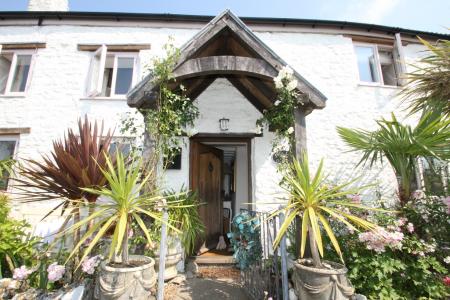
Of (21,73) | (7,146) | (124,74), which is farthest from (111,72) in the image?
(7,146)

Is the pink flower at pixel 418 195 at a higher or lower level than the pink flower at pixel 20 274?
higher

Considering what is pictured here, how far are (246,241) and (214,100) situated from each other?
9.80 feet

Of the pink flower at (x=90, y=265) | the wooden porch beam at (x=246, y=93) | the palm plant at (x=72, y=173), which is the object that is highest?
the wooden porch beam at (x=246, y=93)

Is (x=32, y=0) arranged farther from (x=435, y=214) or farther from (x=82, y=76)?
(x=435, y=214)

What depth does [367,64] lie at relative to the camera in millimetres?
6398

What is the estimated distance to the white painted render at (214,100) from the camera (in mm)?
5059

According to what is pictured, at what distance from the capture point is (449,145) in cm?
363

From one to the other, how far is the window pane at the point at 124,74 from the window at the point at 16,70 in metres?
2.26

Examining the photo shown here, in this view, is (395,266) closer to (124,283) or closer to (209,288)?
(209,288)

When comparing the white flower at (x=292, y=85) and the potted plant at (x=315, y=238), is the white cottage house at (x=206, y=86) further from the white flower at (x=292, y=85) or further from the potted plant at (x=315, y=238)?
the potted plant at (x=315, y=238)

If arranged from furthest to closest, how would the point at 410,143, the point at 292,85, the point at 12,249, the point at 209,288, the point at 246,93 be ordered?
1. the point at 246,93
2. the point at 410,143
3. the point at 209,288
4. the point at 12,249
5. the point at 292,85

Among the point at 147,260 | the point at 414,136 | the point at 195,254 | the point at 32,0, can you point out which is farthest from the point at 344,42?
the point at 32,0

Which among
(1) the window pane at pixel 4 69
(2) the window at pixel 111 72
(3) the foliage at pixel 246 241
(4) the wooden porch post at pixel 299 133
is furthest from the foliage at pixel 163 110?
(1) the window pane at pixel 4 69

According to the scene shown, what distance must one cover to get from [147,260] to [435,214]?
12.9ft
